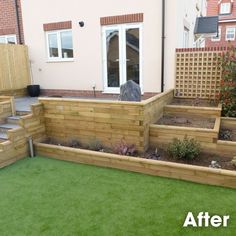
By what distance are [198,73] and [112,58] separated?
111 inches

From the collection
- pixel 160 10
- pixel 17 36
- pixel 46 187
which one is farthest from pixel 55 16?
pixel 46 187

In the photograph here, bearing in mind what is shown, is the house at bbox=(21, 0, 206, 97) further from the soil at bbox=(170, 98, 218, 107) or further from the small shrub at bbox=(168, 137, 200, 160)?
the small shrub at bbox=(168, 137, 200, 160)

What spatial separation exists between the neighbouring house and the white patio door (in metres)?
3.92

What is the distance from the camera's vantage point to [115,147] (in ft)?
17.2

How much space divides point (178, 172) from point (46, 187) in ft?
7.30

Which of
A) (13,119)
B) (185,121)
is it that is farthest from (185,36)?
(13,119)

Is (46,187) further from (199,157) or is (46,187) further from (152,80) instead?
(152,80)

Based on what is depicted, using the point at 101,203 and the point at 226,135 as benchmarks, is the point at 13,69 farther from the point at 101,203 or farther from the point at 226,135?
the point at 226,135

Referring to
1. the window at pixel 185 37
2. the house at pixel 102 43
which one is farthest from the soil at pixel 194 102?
the window at pixel 185 37

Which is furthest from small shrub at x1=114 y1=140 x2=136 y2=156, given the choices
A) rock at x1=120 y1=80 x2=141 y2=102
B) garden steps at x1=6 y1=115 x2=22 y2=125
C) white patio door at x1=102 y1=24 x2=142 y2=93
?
white patio door at x1=102 y1=24 x2=142 y2=93

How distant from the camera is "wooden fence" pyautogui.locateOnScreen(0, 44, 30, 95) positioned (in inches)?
Result: 349

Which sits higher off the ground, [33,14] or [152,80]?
[33,14]

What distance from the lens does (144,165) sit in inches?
179

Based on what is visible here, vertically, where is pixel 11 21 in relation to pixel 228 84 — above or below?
above
